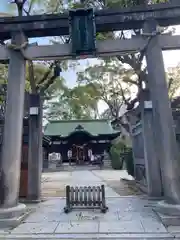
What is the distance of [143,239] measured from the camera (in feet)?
13.9

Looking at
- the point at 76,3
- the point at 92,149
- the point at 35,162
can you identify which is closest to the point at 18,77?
the point at 35,162

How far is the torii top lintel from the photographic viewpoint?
6.26m

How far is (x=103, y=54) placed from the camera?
6426mm

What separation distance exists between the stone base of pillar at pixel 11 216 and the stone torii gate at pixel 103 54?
0.20 ft

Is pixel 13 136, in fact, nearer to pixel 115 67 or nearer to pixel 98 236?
pixel 98 236

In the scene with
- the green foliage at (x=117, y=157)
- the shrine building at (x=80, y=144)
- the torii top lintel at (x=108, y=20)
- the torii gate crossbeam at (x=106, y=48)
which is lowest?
the green foliage at (x=117, y=157)

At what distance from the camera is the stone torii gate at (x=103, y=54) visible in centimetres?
568

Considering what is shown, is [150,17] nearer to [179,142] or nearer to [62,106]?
[179,142]

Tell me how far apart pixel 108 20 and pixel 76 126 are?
84.4 feet

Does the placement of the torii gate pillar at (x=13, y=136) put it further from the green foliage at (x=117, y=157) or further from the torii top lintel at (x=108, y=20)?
the green foliage at (x=117, y=157)

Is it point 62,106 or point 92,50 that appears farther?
point 62,106

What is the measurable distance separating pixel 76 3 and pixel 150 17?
7061mm

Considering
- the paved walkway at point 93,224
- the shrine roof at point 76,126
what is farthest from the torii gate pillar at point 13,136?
the shrine roof at point 76,126

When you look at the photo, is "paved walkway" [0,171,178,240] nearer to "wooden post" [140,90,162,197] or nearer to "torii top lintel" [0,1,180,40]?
"wooden post" [140,90,162,197]
